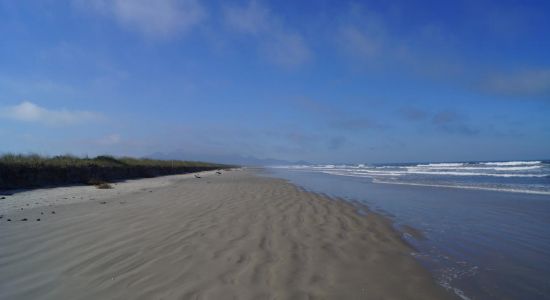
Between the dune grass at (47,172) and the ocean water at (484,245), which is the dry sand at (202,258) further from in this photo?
the dune grass at (47,172)

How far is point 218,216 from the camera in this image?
8.12m

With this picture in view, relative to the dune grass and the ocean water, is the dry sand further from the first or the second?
the dune grass

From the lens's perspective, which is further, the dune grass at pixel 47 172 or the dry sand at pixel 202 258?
the dune grass at pixel 47 172

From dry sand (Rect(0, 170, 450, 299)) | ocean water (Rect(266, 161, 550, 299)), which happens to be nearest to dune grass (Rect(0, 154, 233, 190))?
dry sand (Rect(0, 170, 450, 299))

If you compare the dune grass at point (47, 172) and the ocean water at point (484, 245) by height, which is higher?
the dune grass at point (47, 172)

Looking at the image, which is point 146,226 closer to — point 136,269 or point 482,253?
point 136,269

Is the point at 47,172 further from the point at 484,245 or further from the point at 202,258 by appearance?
the point at 484,245

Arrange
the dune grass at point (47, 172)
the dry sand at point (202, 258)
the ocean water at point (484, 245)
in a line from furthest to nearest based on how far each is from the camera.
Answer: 1. the dune grass at point (47, 172)
2. the ocean water at point (484, 245)
3. the dry sand at point (202, 258)

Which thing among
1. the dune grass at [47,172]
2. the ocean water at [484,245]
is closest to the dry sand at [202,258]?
the ocean water at [484,245]

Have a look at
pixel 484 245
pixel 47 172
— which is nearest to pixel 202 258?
pixel 484 245

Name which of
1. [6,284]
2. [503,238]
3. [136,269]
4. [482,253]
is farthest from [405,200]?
[6,284]

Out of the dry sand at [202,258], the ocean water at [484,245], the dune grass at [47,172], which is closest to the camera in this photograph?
the dry sand at [202,258]

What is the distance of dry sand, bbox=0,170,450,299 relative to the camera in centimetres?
371

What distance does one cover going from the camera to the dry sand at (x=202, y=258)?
3.71 metres
